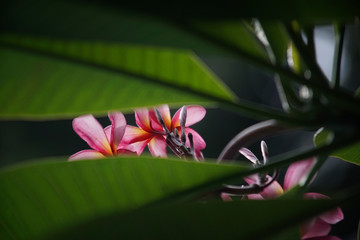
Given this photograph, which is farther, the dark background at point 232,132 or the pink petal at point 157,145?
the dark background at point 232,132

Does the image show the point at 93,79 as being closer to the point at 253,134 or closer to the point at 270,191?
the point at 253,134

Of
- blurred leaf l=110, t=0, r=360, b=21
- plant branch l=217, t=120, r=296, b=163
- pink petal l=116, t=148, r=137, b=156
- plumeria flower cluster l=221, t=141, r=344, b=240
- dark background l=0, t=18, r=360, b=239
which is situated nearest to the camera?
blurred leaf l=110, t=0, r=360, b=21

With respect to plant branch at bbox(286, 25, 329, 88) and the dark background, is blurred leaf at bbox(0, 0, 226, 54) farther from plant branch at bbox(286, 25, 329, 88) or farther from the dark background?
the dark background

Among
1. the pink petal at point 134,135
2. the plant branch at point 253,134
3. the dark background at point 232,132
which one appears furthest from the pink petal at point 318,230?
the dark background at point 232,132

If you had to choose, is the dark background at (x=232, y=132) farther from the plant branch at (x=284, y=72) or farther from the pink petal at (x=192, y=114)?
the plant branch at (x=284, y=72)

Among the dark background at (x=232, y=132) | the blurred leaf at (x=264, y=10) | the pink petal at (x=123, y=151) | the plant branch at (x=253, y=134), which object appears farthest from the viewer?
the dark background at (x=232, y=132)

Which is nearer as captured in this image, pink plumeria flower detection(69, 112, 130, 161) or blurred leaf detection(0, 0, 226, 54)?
blurred leaf detection(0, 0, 226, 54)

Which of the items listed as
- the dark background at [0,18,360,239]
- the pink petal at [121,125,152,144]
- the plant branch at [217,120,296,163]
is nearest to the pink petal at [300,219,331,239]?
the plant branch at [217,120,296,163]
